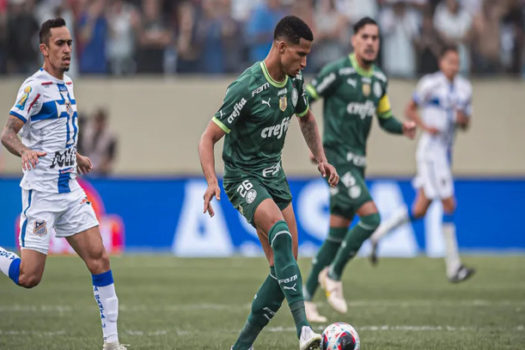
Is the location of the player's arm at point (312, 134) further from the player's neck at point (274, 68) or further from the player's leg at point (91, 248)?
the player's leg at point (91, 248)

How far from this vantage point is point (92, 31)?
19.9m

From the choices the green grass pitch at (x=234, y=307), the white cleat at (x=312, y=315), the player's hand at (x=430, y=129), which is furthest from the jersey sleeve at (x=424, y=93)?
the white cleat at (x=312, y=315)

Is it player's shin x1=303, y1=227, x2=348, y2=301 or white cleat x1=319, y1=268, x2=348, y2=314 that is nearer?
white cleat x1=319, y1=268, x2=348, y2=314

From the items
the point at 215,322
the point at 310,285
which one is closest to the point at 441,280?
the point at 310,285

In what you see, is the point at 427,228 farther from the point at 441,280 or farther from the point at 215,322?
the point at 215,322

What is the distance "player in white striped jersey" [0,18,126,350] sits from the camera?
7.33m

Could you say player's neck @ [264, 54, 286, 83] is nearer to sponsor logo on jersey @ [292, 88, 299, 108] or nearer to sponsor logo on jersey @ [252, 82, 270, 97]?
sponsor logo on jersey @ [252, 82, 270, 97]

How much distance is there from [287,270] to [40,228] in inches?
81.8

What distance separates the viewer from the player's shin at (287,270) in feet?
21.5

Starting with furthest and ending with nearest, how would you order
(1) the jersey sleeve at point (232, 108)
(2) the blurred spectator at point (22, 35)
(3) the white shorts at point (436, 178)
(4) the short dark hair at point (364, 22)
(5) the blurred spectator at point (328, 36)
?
1. (2) the blurred spectator at point (22, 35)
2. (5) the blurred spectator at point (328, 36)
3. (3) the white shorts at point (436, 178)
4. (4) the short dark hair at point (364, 22)
5. (1) the jersey sleeve at point (232, 108)

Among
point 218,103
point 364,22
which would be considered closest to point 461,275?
point 364,22

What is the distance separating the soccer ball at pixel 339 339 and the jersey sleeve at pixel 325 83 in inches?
151

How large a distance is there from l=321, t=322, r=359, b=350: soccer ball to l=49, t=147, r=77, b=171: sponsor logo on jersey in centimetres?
250

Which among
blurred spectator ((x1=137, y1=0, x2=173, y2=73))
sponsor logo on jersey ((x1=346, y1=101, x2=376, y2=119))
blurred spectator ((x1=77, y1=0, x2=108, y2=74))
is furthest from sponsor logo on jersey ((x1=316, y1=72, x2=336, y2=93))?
blurred spectator ((x1=77, y1=0, x2=108, y2=74))
